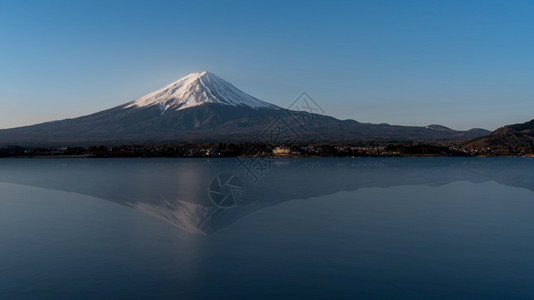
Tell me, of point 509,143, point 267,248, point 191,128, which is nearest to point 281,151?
point 509,143

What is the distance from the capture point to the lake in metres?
9.68

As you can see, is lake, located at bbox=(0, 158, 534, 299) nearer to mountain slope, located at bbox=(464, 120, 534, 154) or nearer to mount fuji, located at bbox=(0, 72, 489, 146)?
mountain slope, located at bbox=(464, 120, 534, 154)

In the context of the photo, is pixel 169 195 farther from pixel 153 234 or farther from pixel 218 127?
pixel 218 127

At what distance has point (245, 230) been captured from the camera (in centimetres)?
1570

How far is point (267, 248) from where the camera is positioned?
13.1 meters

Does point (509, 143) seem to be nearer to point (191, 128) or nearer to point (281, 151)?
point (281, 151)

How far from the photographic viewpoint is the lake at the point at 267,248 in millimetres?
9680

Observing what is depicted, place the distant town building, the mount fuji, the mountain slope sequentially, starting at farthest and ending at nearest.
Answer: the mount fuji, the mountain slope, the distant town building

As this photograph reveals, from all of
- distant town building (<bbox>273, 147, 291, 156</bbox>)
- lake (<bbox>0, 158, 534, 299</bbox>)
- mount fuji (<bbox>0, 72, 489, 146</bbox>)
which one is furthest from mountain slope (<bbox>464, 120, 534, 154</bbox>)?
lake (<bbox>0, 158, 534, 299</bbox>)

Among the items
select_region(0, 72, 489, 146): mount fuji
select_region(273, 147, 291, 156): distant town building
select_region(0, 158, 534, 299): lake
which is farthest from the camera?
select_region(0, 72, 489, 146): mount fuji

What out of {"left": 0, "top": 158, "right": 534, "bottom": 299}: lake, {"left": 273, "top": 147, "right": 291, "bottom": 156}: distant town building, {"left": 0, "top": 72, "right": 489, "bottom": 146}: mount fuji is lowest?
{"left": 0, "top": 158, "right": 534, "bottom": 299}: lake

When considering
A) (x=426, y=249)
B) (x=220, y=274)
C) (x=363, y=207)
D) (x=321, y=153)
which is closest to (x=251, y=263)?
(x=220, y=274)

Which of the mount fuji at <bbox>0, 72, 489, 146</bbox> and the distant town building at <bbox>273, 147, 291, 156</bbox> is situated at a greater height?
the mount fuji at <bbox>0, 72, 489, 146</bbox>

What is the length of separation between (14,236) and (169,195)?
1163 cm
